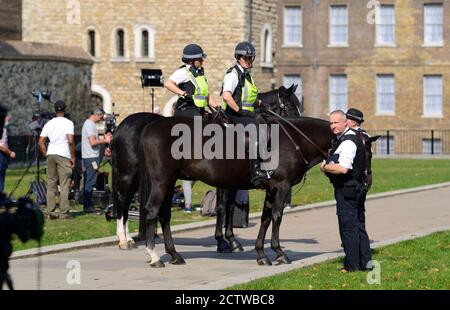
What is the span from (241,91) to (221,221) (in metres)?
1.90

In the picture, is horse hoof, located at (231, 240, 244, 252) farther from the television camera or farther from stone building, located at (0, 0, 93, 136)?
stone building, located at (0, 0, 93, 136)

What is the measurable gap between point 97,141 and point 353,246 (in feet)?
35.5

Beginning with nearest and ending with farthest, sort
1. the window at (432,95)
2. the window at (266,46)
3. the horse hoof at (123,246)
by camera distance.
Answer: the horse hoof at (123,246) → the window at (266,46) → the window at (432,95)

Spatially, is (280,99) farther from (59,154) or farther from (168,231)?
(59,154)

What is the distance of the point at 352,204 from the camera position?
1555 centimetres

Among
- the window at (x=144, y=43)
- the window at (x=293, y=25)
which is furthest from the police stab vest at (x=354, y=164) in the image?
the window at (x=293, y=25)

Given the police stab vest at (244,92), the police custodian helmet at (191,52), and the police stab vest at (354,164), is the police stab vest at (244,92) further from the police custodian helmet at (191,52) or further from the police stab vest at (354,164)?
the police stab vest at (354,164)

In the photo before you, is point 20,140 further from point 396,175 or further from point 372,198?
point 372,198

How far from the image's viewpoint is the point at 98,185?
85.0 feet

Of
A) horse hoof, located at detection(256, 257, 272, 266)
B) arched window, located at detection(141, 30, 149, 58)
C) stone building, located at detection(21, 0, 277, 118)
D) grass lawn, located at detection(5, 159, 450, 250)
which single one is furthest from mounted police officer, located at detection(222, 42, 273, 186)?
arched window, located at detection(141, 30, 149, 58)

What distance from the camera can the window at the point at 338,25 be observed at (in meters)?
65.6

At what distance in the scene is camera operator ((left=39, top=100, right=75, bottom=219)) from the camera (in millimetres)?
23328

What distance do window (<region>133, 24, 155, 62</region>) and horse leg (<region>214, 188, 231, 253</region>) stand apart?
39514mm

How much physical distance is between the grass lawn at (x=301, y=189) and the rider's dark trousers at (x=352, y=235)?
15.4ft
